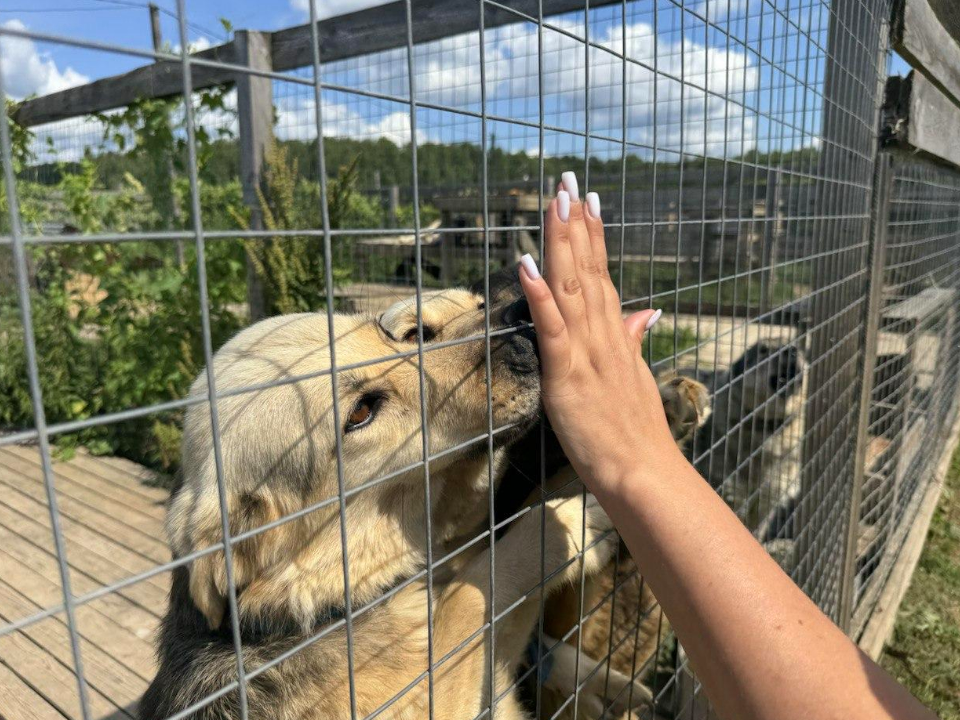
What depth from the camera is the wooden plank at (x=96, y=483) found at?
4573mm

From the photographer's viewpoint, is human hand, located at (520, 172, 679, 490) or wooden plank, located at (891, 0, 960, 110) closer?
human hand, located at (520, 172, 679, 490)

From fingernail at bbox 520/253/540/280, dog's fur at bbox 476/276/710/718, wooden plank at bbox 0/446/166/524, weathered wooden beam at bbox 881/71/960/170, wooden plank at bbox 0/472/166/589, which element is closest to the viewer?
fingernail at bbox 520/253/540/280

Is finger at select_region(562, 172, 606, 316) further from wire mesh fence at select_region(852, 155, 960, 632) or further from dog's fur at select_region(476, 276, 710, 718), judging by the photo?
wire mesh fence at select_region(852, 155, 960, 632)

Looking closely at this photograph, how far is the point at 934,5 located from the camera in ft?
10.5

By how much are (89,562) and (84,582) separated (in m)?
0.25

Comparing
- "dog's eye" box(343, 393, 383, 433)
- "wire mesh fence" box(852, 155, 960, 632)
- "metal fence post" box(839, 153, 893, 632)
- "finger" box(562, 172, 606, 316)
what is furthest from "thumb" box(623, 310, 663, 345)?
"wire mesh fence" box(852, 155, 960, 632)

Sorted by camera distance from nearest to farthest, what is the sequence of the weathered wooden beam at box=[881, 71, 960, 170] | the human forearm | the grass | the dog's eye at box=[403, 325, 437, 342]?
the human forearm
the dog's eye at box=[403, 325, 437, 342]
the weathered wooden beam at box=[881, 71, 960, 170]
the grass

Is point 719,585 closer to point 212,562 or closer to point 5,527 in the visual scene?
point 212,562

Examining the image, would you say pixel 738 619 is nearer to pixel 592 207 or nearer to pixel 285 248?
pixel 592 207

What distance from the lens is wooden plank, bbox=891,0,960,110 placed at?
2543 mm

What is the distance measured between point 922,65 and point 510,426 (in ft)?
8.44

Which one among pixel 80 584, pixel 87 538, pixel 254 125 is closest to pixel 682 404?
pixel 80 584

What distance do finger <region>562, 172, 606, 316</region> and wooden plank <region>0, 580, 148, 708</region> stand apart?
2.85 metres

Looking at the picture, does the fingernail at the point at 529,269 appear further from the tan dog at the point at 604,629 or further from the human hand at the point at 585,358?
the tan dog at the point at 604,629
